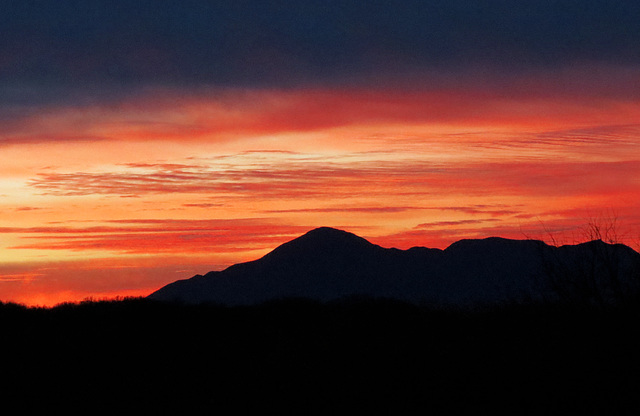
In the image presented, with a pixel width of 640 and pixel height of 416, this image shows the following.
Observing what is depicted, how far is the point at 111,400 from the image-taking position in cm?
1823

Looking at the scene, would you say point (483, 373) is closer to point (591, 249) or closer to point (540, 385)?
point (540, 385)

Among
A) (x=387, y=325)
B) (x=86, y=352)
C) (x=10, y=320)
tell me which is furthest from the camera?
(x=10, y=320)

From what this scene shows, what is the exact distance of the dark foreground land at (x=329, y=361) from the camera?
17.7m

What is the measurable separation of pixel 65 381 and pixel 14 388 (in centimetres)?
146

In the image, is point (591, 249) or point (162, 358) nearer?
point (162, 358)

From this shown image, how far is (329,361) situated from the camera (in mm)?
21047

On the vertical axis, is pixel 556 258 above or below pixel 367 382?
above

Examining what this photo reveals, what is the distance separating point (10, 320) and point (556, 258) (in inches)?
888

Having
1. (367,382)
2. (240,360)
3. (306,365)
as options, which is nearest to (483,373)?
(367,382)

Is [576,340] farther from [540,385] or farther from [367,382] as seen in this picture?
[367,382]

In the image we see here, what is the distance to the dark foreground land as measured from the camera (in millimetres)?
17688

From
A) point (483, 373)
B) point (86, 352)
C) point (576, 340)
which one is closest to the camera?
point (483, 373)

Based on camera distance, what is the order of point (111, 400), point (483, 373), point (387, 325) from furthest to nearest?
point (387, 325) → point (483, 373) → point (111, 400)

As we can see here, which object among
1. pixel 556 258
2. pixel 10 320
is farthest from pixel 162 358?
pixel 556 258
